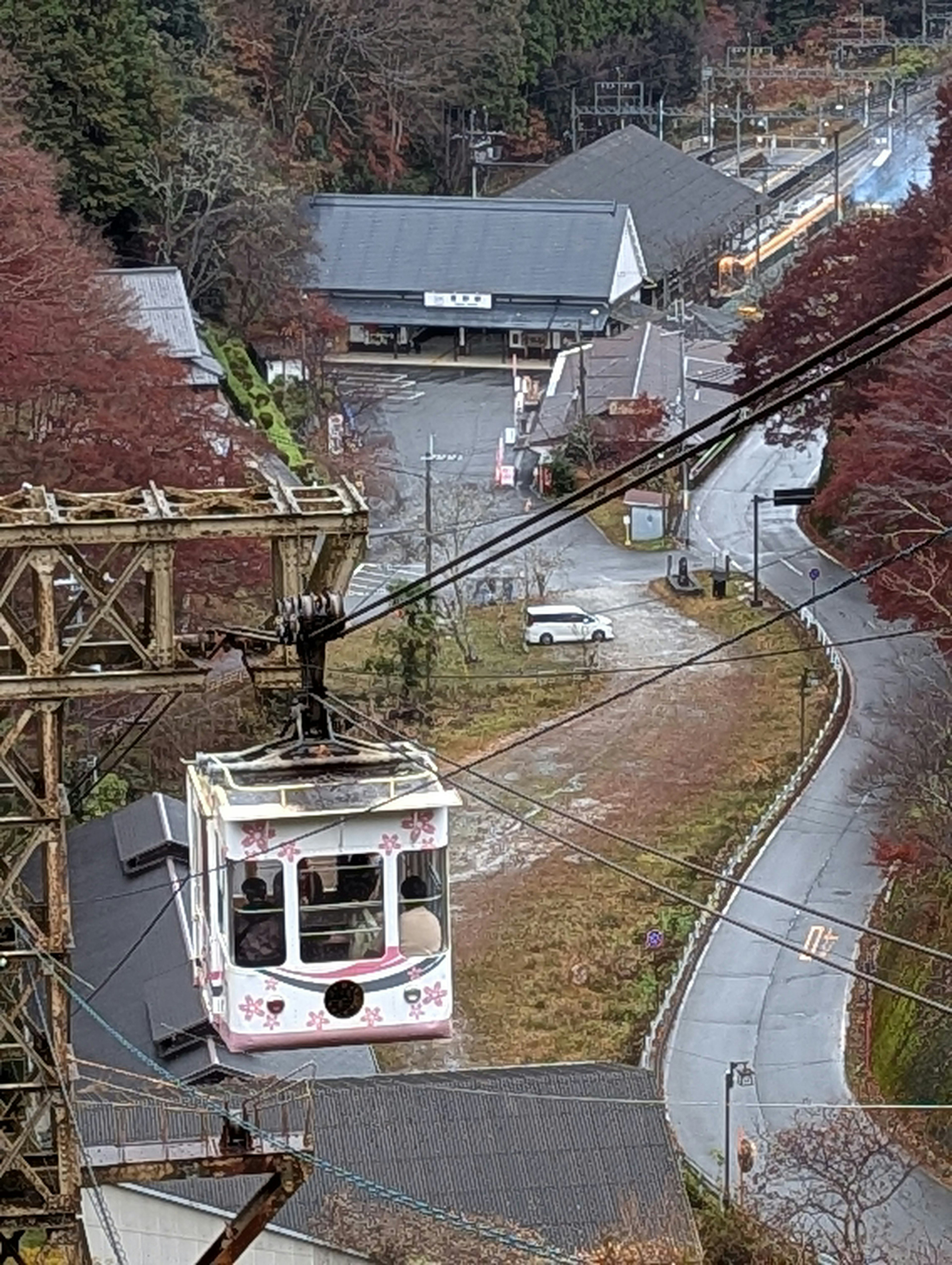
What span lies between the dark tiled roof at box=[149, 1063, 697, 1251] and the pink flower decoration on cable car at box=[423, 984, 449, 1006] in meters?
5.08

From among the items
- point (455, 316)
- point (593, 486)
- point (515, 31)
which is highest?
point (593, 486)

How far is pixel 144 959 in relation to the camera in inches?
634

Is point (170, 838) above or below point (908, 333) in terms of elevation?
below

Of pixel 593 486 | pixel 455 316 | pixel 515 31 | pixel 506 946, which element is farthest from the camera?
pixel 515 31

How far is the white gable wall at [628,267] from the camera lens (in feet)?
132

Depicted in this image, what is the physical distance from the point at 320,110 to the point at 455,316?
7.16 m

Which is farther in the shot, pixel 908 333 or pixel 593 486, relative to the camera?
pixel 593 486

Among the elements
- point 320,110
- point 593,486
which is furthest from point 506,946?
point 320,110

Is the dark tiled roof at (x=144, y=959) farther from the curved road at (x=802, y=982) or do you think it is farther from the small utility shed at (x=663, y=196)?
the small utility shed at (x=663, y=196)

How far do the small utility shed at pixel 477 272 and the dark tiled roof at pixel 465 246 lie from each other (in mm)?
22

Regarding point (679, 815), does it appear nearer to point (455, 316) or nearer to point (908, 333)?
point (908, 333)

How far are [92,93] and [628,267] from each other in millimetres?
10957

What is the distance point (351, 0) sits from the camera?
44.5 metres

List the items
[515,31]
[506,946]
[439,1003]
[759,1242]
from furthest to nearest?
[515,31], [506,946], [759,1242], [439,1003]
